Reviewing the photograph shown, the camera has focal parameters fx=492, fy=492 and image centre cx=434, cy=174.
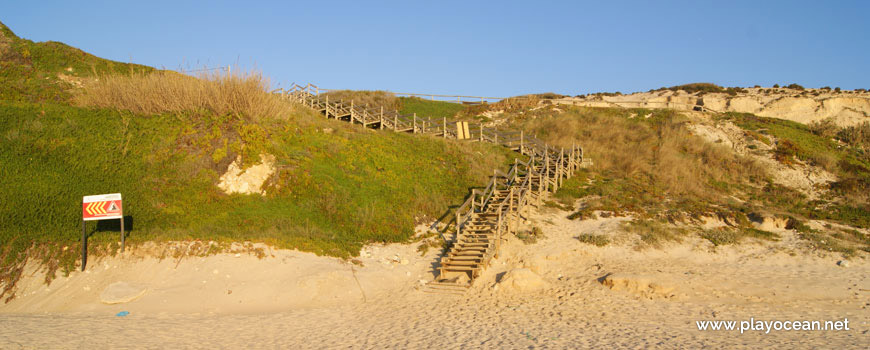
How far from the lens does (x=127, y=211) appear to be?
50.1 ft

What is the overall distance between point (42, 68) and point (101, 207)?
16.8 meters

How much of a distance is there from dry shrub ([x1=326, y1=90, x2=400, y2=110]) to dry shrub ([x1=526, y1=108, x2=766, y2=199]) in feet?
44.7

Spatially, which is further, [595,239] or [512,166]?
[512,166]

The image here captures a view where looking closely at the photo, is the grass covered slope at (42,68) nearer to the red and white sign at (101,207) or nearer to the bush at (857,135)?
the red and white sign at (101,207)

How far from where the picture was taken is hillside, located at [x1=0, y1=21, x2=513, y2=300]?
14.1m

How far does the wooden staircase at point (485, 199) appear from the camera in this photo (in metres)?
15.0

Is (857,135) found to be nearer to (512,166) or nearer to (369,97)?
(512,166)

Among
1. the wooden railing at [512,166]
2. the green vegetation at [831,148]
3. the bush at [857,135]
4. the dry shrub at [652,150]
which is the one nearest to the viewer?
the wooden railing at [512,166]

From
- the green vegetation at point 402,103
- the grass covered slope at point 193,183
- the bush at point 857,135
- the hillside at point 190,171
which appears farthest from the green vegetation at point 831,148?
the green vegetation at point 402,103

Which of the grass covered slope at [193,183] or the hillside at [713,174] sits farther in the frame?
the hillside at [713,174]

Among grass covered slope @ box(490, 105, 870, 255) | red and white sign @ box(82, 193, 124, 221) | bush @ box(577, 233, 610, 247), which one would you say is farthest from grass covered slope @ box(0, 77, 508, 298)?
grass covered slope @ box(490, 105, 870, 255)

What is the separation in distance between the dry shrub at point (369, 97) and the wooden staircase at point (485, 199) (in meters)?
10.2

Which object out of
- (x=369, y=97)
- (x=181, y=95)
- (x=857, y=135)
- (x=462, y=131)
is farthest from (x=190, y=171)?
(x=857, y=135)

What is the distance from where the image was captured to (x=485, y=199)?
2012cm
